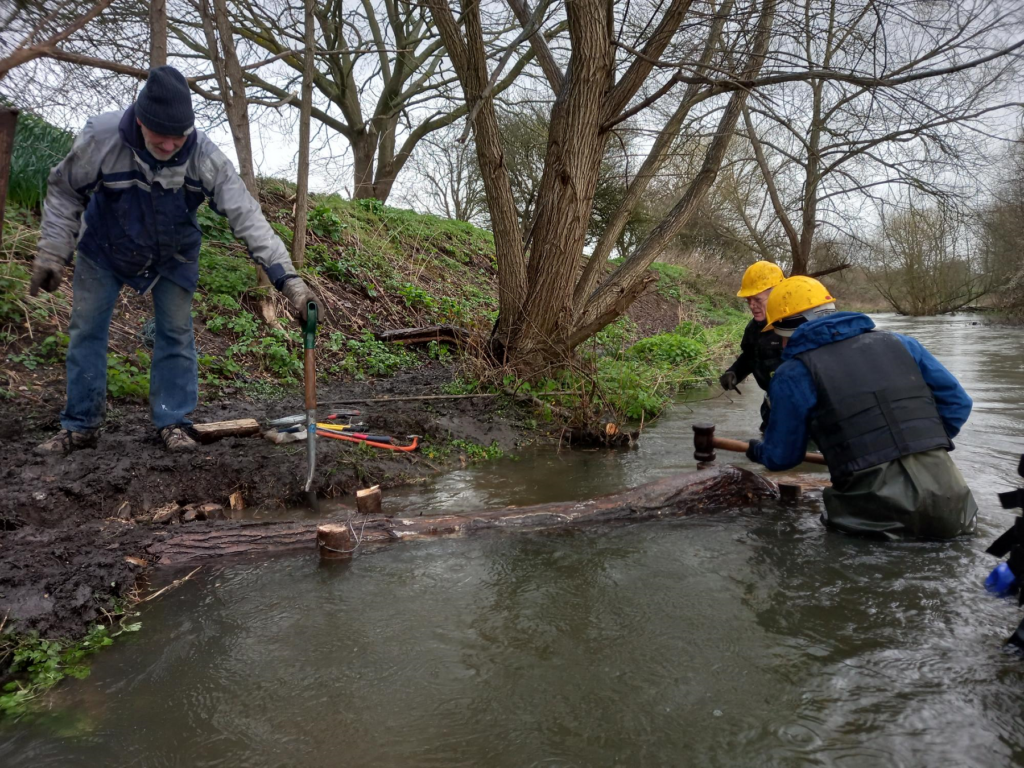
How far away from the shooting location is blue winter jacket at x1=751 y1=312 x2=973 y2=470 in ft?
11.4

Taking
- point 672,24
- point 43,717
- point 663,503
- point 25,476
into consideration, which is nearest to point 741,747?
point 663,503

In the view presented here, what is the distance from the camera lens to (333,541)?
3332 mm

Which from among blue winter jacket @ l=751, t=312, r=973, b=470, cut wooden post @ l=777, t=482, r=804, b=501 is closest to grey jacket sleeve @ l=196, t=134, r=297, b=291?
blue winter jacket @ l=751, t=312, r=973, b=470

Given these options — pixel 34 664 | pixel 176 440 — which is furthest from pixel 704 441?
pixel 34 664

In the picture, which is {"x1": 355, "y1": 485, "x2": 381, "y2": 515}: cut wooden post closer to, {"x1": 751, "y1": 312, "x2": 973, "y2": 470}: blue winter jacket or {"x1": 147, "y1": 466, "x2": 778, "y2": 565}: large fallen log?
{"x1": 147, "y1": 466, "x2": 778, "y2": 565}: large fallen log

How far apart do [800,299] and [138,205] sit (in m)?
3.95

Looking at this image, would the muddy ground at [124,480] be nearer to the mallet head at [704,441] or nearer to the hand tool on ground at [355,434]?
the hand tool on ground at [355,434]

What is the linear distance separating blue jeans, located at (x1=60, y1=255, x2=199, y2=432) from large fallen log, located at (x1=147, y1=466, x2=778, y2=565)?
141cm

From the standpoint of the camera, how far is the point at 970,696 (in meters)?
2.26

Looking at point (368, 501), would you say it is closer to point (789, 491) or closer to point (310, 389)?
point (310, 389)

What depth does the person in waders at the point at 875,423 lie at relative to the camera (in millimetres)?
3352

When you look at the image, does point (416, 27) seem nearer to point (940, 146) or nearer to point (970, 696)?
point (940, 146)

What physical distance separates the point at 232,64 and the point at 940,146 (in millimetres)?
7416

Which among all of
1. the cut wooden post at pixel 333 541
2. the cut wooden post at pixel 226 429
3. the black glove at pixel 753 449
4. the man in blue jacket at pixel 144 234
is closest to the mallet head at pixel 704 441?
the black glove at pixel 753 449
